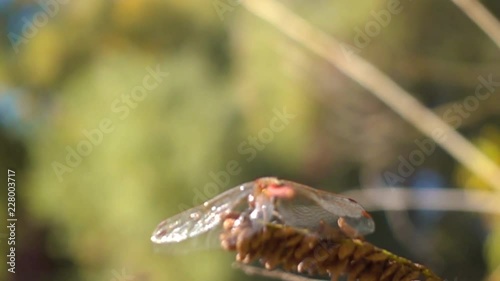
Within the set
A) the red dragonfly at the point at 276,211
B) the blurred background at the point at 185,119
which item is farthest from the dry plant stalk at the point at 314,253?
the blurred background at the point at 185,119

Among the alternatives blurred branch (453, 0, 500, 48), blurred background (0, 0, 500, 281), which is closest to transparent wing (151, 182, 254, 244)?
blurred branch (453, 0, 500, 48)

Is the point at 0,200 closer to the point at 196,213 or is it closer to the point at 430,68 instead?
the point at 430,68

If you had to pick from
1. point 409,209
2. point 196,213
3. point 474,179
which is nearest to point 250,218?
point 196,213

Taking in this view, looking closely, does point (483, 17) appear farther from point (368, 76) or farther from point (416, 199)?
point (416, 199)

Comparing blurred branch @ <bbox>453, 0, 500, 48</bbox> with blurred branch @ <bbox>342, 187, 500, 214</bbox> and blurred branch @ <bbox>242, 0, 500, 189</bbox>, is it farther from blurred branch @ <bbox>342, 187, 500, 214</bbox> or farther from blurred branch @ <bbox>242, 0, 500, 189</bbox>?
blurred branch @ <bbox>342, 187, 500, 214</bbox>

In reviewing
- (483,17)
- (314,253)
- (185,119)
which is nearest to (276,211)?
(314,253)
